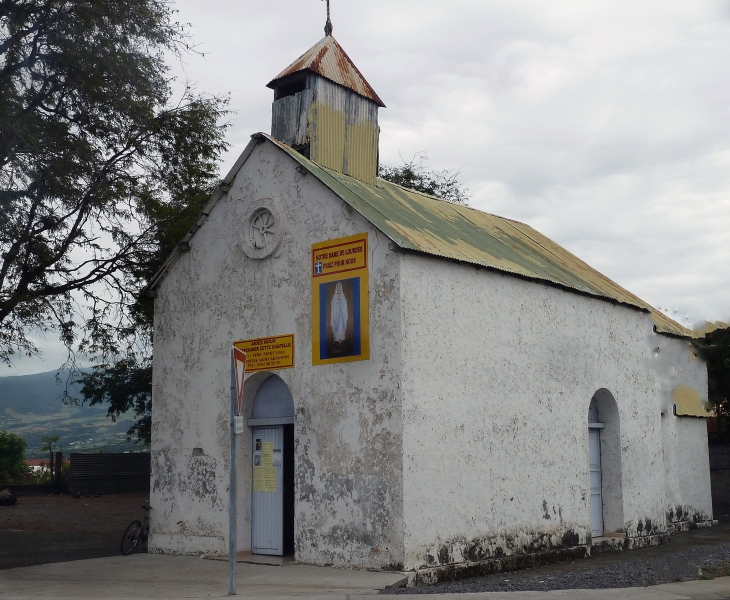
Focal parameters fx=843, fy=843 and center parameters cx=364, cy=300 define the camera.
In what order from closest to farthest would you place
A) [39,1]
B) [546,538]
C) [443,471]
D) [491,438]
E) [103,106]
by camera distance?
1. [443,471]
2. [491,438]
3. [546,538]
4. [39,1]
5. [103,106]

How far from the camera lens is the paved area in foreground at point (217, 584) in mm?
10508

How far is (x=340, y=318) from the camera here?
1330 cm

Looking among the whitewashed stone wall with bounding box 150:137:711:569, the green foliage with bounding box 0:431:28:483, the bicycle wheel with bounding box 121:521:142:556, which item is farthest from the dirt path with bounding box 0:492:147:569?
the green foliage with bounding box 0:431:28:483

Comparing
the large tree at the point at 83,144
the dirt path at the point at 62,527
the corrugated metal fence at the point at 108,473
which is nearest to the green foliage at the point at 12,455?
the corrugated metal fence at the point at 108,473

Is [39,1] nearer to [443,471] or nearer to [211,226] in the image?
[211,226]

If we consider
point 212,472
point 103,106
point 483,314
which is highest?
point 103,106

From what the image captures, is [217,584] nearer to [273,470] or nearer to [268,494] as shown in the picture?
[268,494]

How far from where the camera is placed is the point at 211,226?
15.9 meters

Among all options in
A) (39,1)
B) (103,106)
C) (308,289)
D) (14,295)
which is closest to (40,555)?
(14,295)

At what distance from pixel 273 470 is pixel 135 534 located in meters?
3.44

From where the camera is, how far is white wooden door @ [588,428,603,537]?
1697 centimetres

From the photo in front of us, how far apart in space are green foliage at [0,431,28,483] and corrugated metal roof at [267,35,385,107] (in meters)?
25.7

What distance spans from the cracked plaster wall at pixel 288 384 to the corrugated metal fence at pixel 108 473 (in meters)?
14.4

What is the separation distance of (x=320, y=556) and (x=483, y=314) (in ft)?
15.3
